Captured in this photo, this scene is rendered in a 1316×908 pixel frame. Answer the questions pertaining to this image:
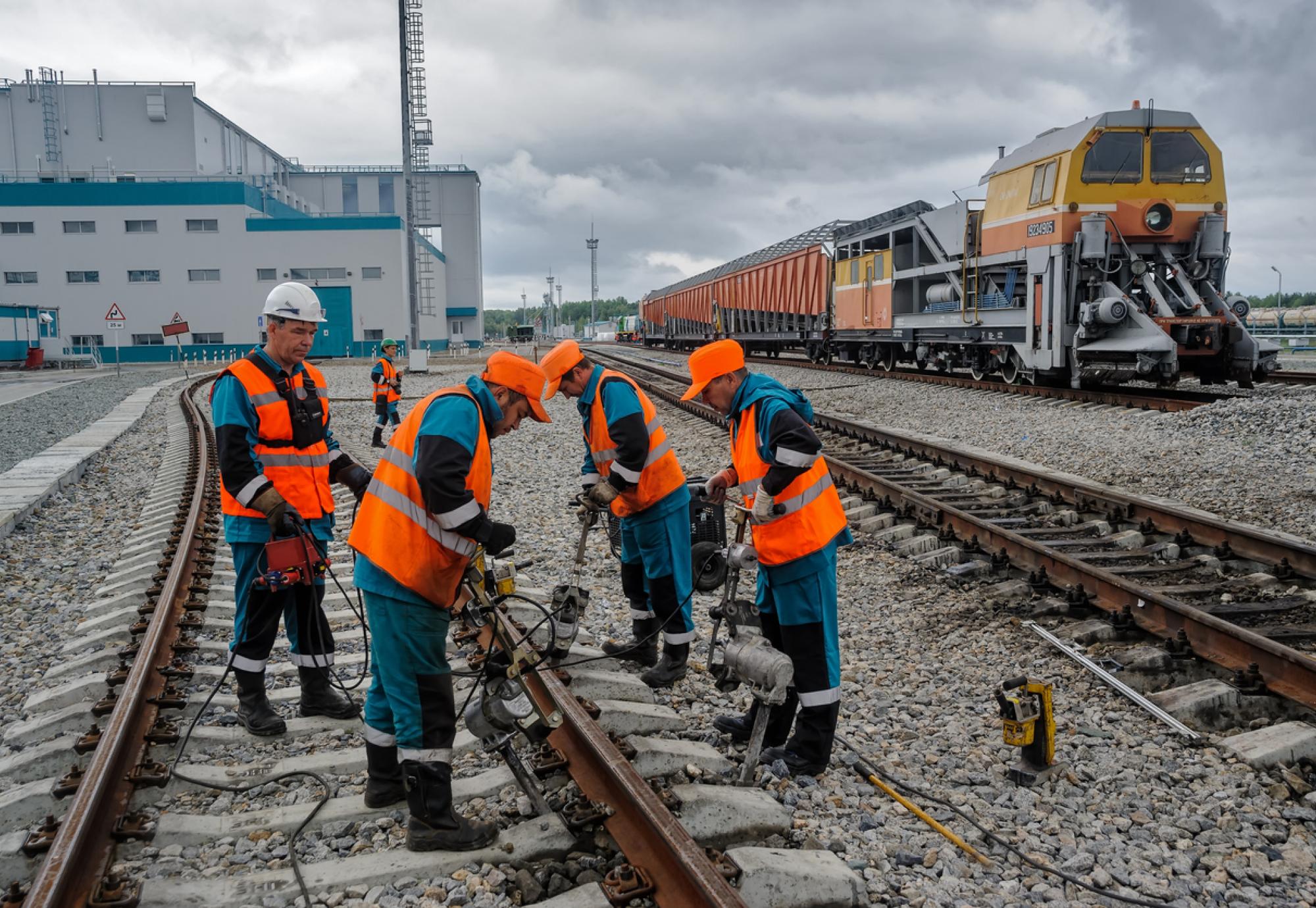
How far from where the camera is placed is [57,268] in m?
53.7

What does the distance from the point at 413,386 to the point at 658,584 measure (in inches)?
851


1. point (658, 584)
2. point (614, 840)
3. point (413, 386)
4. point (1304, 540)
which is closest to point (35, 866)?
point (614, 840)

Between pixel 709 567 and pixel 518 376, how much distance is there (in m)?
2.24

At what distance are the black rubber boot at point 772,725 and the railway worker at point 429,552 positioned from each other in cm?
132

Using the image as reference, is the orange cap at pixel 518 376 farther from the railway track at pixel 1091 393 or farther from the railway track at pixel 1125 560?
the railway track at pixel 1091 393

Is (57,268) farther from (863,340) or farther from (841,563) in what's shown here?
(841,563)

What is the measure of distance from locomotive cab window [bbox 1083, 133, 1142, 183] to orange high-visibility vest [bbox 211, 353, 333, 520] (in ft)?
41.7

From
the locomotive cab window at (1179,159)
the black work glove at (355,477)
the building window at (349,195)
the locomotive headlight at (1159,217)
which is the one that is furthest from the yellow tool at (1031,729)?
the building window at (349,195)

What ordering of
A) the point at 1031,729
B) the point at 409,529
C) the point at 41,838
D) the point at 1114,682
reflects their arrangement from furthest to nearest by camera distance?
1. the point at 1114,682
2. the point at 1031,729
3. the point at 409,529
4. the point at 41,838

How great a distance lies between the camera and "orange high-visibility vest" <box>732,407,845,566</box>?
4102mm

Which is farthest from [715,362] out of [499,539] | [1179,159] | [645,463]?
[1179,159]

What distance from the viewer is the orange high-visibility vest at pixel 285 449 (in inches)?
174

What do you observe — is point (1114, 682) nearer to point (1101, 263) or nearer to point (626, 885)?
point (626, 885)

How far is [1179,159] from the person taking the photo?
14.4 meters
